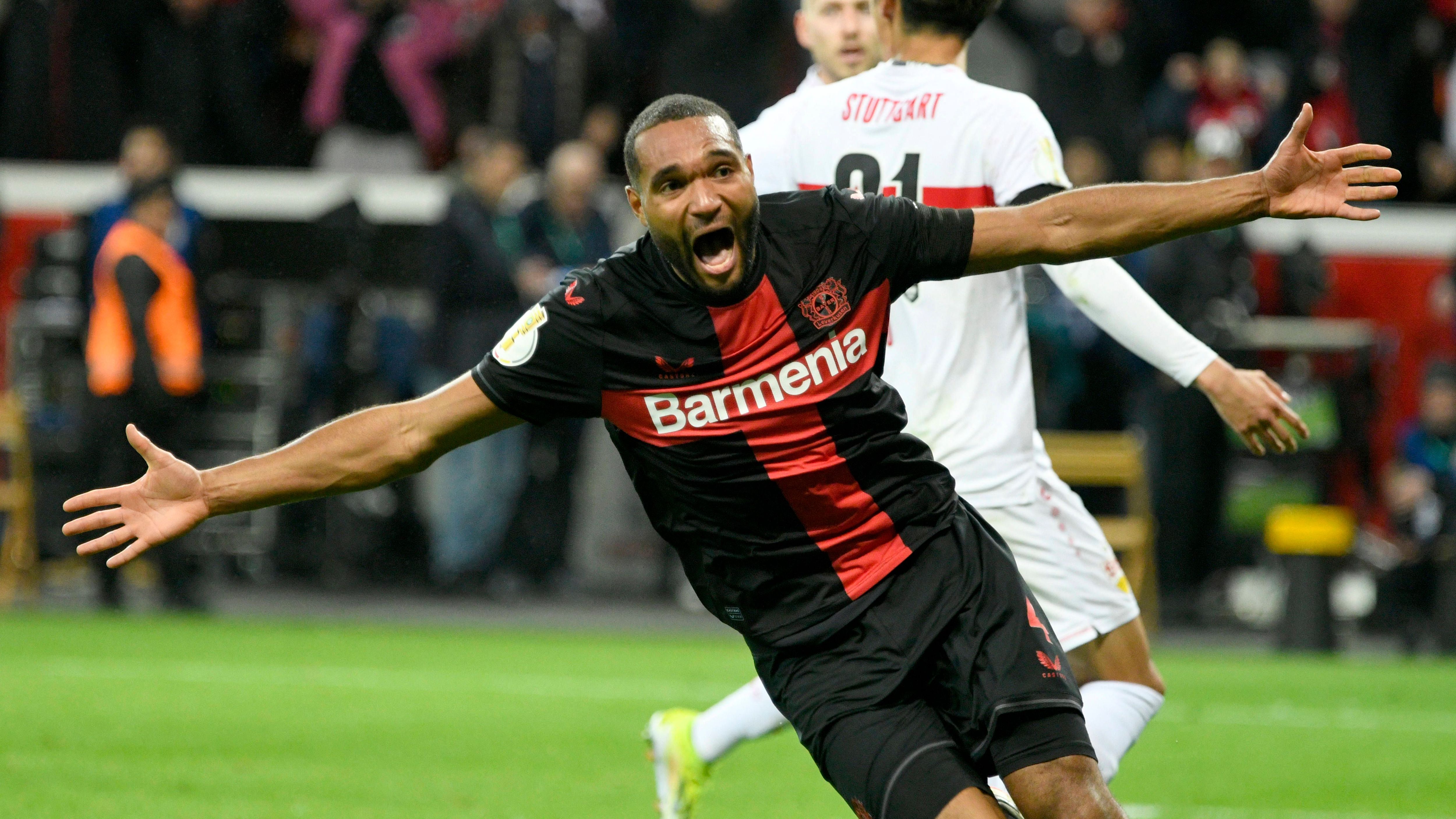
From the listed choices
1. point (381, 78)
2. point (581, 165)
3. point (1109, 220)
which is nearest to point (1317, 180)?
point (1109, 220)

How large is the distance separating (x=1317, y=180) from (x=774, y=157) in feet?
5.54

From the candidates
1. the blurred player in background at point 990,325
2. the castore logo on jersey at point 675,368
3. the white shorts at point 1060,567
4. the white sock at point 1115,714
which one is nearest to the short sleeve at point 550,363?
the castore logo on jersey at point 675,368

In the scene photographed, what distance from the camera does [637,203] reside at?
4.33 meters

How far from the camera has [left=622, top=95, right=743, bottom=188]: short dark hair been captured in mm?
4160

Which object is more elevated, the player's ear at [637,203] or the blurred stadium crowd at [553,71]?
the blurred stadium crowd at [553,71]

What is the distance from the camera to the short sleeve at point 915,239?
4215mm

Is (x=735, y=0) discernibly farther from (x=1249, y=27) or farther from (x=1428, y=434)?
(x=1428, y=434)

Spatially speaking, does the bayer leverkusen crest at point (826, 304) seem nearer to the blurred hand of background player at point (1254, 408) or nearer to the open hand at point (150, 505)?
the blurred hand of background player at point (1254, 408)

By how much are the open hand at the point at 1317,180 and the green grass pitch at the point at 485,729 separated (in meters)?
3.11

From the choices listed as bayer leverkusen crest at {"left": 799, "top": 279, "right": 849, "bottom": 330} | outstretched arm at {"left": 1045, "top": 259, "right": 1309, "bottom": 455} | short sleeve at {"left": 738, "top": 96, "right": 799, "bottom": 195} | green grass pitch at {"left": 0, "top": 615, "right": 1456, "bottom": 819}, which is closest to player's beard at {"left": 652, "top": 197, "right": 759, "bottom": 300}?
bayer leverkusen crest at {"left": 799, "top": 279, "right": 849, "bottom": 330}

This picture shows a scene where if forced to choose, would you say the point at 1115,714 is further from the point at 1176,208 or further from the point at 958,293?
the point at 1176,208

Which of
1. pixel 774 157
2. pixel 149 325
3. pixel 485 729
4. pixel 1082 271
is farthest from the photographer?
pixel 149 325

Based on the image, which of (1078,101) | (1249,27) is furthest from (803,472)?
(1249,27)

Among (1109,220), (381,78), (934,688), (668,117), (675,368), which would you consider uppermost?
(381,78)
